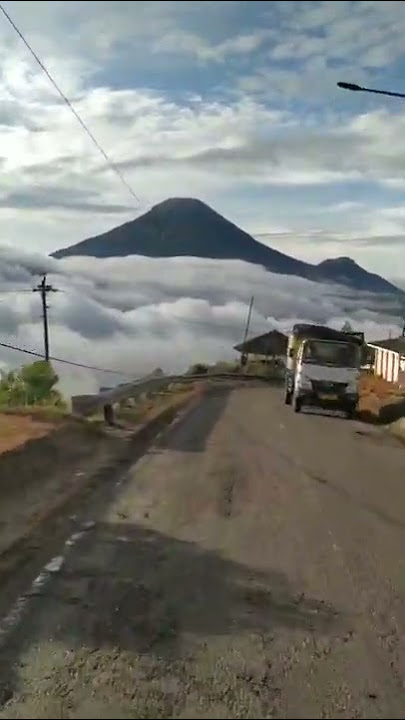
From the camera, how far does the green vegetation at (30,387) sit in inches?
1248

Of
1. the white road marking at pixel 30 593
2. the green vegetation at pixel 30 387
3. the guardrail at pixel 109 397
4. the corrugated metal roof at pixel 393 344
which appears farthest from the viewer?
the corrugated metal roof at pixel 393 344

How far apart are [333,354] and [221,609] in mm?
26172

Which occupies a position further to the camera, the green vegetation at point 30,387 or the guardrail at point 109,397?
the green vegetation at point 30,387

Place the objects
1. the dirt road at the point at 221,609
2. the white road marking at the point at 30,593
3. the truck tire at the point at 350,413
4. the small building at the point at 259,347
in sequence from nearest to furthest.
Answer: the dirt road at the point at 221,609 → the white road marking at the point at 30,593 → the truck tire at the point at 350,413 → the small building at the point at 259,347

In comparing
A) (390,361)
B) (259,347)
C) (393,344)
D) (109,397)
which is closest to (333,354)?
(393,344)

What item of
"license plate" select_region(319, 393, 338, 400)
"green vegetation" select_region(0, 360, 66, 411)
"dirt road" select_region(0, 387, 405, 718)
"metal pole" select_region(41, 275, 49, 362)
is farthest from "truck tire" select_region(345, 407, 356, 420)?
"dirt road" select_region(0, 387, 405, 718)

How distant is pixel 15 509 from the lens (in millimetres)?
12992

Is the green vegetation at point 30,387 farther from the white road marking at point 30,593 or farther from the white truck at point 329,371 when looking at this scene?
the white road marking at point 30,593

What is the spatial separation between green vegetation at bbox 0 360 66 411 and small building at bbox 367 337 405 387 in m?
12.2

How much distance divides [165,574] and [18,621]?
1.81 meters

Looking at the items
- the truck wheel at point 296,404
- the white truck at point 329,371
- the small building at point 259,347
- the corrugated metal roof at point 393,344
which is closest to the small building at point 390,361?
the corrugated metal roof at point 393,344

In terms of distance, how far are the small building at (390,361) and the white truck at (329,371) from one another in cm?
488

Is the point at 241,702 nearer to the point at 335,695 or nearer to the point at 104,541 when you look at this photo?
the point at 335,695

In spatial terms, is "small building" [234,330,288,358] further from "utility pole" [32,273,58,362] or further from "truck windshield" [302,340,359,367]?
"utility pole" [32,273,58,362]
